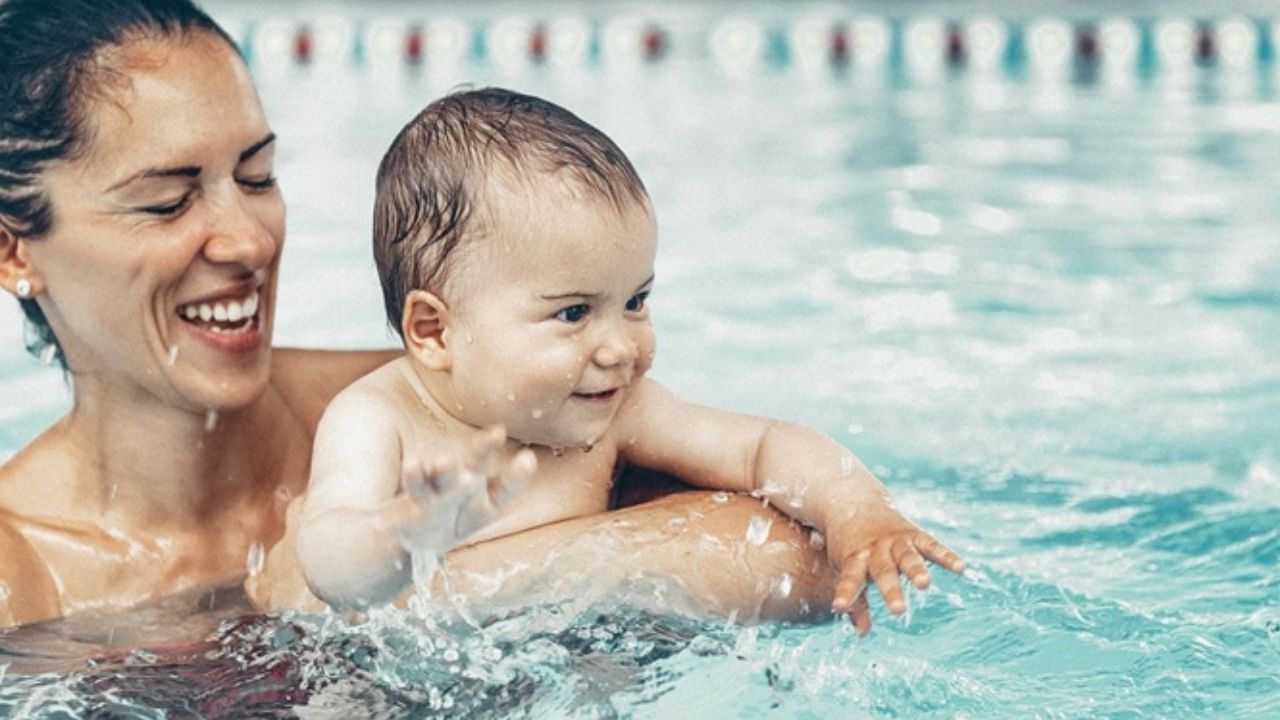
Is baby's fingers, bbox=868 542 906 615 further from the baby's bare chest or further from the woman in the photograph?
the baby's bare chest

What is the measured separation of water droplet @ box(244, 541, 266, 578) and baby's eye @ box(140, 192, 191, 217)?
62 centimetres

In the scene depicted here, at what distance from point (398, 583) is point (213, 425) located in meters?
0.79

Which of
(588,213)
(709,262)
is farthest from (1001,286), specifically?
(588,213)

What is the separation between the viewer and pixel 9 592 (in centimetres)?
271

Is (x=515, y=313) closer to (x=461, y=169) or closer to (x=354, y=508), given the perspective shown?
(x=461, y=169)

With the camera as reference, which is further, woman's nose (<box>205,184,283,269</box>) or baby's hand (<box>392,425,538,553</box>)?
woman's nose (<box>205,184,283,269</box>)

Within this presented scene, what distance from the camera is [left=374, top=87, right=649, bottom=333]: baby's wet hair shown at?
2525 mm

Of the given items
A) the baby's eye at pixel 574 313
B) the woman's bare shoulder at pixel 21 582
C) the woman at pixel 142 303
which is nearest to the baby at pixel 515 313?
the baby's eye at pixel 574 313

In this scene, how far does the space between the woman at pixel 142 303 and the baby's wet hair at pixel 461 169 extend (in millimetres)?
244

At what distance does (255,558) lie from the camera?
299cm

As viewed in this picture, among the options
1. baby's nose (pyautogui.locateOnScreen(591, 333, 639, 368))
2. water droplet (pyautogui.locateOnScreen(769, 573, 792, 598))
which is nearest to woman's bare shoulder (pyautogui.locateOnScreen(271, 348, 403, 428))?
baby's nose (pyautogui.locateOnScreen(591, 333, 639, 368))

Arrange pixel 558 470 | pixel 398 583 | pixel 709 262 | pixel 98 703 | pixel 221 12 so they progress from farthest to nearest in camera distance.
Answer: pixel 221 12 → pixel 709 262 → pixel 558 470 → pixel 98 703 → pixel 398 583

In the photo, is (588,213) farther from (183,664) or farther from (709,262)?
(709,262)

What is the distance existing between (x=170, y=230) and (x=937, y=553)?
1.19 m
